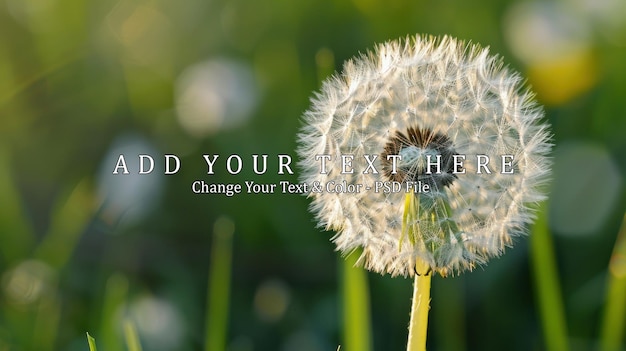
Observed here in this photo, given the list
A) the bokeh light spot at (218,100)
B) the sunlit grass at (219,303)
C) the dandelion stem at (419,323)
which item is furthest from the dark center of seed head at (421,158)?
the bokeh light spot at (218,100)

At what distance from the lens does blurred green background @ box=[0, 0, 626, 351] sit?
1628 mm

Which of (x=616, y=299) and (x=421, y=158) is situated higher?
(x=421, y=158)

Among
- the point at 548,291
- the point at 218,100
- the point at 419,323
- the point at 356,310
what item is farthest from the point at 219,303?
the point at 218,100

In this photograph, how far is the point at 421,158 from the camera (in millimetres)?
884

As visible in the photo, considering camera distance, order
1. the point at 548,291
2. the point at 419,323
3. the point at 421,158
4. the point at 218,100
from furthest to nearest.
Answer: the point at 218,100
the point at 548,291
the point at 421,158
the point at 419,323

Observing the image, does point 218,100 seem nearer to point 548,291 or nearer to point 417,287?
point 548,291

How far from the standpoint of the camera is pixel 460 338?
1555 mm

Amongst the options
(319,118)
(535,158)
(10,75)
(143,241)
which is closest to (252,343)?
(143,241)

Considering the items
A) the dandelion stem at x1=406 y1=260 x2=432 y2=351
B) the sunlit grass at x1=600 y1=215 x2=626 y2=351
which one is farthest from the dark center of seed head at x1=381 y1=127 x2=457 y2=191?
the sunlit grass at x1=600 y1=215 x2=626 y2=351

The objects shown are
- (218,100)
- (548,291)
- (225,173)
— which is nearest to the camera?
(548,291)

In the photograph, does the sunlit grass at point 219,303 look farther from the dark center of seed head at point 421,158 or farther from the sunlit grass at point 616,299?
the sunlit grass at point 616,299

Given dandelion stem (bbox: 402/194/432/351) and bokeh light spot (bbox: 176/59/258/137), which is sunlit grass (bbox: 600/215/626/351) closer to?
dandelion stem (bbox: 402/194/432/351)

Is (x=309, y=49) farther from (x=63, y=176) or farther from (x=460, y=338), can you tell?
(x=460, y=338)

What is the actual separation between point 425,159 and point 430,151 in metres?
0.02
